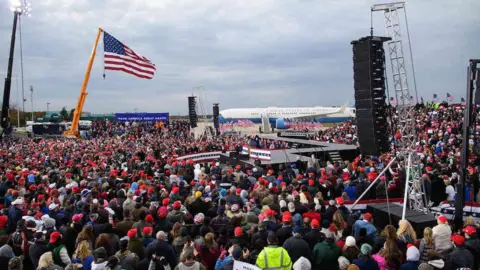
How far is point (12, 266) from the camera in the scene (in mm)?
4984

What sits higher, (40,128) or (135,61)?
(135,61)

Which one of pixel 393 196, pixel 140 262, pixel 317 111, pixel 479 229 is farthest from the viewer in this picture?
pixel 317 111

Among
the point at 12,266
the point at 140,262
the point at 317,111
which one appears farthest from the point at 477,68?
the point at 317,111

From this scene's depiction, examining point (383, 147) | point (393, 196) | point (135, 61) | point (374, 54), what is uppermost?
point (135, 61)

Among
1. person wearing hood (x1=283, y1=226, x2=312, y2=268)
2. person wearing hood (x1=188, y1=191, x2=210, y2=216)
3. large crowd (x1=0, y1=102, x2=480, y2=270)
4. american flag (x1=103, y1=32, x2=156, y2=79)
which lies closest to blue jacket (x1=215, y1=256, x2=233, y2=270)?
large crowd (x1=0, y1=102, x2=480, y2=270)

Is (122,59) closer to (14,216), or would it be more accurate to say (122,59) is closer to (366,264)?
(14,216)

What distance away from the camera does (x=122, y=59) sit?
73.1 ft

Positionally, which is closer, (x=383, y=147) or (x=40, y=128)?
(x=383, y=147)

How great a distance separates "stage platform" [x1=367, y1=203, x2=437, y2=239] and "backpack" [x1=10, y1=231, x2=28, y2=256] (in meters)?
7.27

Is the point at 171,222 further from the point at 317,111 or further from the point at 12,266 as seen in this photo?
the point at 317,111

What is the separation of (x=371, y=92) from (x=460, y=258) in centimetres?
501

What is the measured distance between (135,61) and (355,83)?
52.6 ft

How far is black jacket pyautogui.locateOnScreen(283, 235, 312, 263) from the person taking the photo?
5.63 metres

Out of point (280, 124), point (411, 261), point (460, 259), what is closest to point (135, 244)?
point (411, 261)
